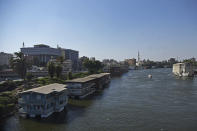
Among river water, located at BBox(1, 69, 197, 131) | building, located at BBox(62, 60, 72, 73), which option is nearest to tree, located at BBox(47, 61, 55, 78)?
river water, located at BBox(1, 69, 197, 131)

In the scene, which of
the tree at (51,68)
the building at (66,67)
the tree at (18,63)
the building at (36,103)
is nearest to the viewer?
the building at (36,103)

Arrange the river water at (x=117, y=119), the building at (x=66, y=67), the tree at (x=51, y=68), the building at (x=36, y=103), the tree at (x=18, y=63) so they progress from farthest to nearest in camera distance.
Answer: the building at (x=66, y=67)
the tree at (x=51, y=68)
the tree at (x=18, y=63)
the building at (x=36, y=103)
the river water at (x=117, y=119)

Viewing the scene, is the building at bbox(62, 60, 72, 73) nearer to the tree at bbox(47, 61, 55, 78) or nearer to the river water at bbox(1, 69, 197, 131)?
the tree at bbox(47, 61, 55, 78)

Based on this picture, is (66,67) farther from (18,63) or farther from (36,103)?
(36,103)

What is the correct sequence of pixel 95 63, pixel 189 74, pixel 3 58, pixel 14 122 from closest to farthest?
pixel 14 122 < pixel 95 63 < pixel 189 74 < pixel 3 58

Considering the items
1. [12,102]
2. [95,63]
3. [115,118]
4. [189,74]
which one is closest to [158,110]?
[115,118]

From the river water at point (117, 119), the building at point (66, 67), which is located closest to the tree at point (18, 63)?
the river water at point (117, 119)

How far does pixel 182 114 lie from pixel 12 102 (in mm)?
38457

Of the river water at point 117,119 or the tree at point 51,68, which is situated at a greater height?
the tree at point 51,68

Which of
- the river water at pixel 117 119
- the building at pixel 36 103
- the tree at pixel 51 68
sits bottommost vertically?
the river water at pixel 117 119

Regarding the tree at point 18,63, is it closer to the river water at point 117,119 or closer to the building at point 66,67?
the river water at point 117,119

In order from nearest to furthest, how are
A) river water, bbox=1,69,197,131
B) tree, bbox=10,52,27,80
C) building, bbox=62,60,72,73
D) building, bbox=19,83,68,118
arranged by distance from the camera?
river water, bbox=1,69,197,131
building, bbox=19,83,68,118
tree, bbox=10,52,27,80
building, bbox=62,60,72,73

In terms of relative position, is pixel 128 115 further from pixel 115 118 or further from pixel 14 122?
pixel 14 122

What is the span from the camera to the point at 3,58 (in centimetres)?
19312
